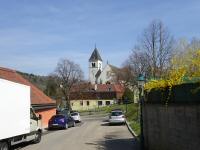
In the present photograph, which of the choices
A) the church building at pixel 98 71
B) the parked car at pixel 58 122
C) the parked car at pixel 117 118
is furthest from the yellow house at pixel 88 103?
the parked car at pixel 58 122

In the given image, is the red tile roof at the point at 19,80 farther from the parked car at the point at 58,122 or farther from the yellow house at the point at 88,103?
the yellow house at the point at 88,103

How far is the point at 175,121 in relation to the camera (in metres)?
14.2

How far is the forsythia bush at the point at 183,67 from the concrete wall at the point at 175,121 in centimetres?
39

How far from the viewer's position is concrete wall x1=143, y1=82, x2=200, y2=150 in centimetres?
1220

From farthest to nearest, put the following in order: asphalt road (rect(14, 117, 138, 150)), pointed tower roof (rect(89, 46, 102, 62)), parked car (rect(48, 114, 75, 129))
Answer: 1. pointed tower roof (rect(89, 46, 102, 62))
2. parked car (rect(48, 114, 75, 129))
3. asphalt road (rect(14, 117, 138, 150))

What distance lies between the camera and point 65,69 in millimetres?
109938

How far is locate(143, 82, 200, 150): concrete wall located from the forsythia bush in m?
0.39

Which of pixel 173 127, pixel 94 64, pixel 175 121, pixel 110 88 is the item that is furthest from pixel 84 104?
pixel 175 121

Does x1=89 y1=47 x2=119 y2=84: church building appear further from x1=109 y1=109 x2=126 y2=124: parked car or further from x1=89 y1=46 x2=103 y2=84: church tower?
x1=109 y1=109 x2=126 y2=124: parked car

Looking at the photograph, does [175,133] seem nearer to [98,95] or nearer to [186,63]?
[186,63]

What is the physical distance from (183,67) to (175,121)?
1894mm

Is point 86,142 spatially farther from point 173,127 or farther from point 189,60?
point 189,60

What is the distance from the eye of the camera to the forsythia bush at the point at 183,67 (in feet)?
39.8

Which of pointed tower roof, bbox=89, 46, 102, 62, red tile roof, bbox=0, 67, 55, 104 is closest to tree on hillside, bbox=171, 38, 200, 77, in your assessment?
red tile roof, bbox=0, 67, 55, 104
